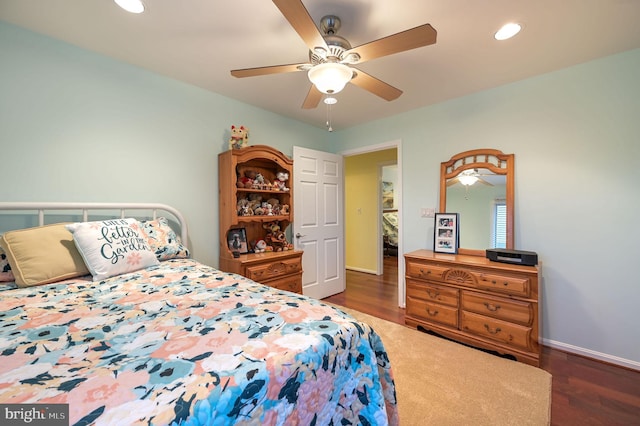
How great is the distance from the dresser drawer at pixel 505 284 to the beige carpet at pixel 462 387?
0.55m

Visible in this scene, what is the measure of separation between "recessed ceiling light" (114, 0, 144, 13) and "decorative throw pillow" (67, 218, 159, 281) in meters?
1.31

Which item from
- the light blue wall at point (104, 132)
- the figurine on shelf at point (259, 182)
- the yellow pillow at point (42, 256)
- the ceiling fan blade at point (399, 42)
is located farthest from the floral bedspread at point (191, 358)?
the figurine on shelf at point (259, 182)

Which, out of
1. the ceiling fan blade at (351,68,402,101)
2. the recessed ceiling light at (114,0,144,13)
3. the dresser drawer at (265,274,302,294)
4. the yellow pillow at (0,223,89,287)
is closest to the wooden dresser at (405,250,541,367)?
the dresser drawer at (265,274,302,294)

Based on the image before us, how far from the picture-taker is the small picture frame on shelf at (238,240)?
285 cm

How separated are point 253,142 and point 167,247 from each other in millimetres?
1578

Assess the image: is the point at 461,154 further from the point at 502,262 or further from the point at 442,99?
the point at 502,262

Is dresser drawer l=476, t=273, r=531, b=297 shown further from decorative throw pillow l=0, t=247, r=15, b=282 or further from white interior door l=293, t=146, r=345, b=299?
decorative throw pillow l=0, t=247, r=15, b=282

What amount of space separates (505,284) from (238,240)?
8.36ft

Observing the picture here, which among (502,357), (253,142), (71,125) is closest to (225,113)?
(253,142)

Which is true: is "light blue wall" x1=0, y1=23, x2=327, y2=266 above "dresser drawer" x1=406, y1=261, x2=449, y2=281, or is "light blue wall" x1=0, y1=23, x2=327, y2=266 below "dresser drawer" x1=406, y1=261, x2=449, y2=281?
above

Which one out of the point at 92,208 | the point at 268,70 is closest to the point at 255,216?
the point at 92,208

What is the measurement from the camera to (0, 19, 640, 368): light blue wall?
1.85 m

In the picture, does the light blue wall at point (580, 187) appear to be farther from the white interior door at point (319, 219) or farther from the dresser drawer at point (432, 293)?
the white interior door at point (319, 219)

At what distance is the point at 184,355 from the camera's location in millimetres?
769
